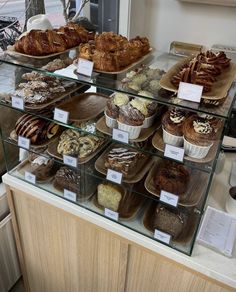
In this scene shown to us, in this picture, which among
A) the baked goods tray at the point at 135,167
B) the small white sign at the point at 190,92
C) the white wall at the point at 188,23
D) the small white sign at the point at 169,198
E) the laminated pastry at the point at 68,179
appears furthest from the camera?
the white wall at the point at 188,23

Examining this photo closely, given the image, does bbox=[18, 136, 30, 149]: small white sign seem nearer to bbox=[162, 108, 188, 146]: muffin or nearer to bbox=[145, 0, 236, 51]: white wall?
bbox=[162, 108, 188, 146]: muffin

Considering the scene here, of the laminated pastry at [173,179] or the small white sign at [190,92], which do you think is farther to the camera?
the laminated pastry at [173,179]

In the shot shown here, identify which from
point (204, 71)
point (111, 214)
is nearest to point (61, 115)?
point (111, 214)

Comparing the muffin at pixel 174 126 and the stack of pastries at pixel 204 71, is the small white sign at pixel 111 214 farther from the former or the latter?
the stack of pastries at pixel 204 71

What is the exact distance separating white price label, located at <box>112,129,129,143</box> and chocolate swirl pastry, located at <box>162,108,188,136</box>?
0.37 feet

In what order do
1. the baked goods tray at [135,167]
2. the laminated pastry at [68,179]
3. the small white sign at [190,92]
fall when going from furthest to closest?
the laminated pastry at [68,179] → the baked goods tray at [135,167] → the small white sign at [190,92]

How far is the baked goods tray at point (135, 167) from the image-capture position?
93cm

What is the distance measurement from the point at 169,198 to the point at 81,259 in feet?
1.66

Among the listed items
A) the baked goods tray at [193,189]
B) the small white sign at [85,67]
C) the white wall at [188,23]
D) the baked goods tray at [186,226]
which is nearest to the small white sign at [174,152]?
the baked goods tray at [193,189]

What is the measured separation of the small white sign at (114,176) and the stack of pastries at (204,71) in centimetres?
32

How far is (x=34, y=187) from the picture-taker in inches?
42.9

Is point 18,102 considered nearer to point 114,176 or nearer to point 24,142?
point 24,142

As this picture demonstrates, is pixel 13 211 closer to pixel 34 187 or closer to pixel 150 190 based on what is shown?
pixel 34 187

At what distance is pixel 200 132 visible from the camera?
739mm
